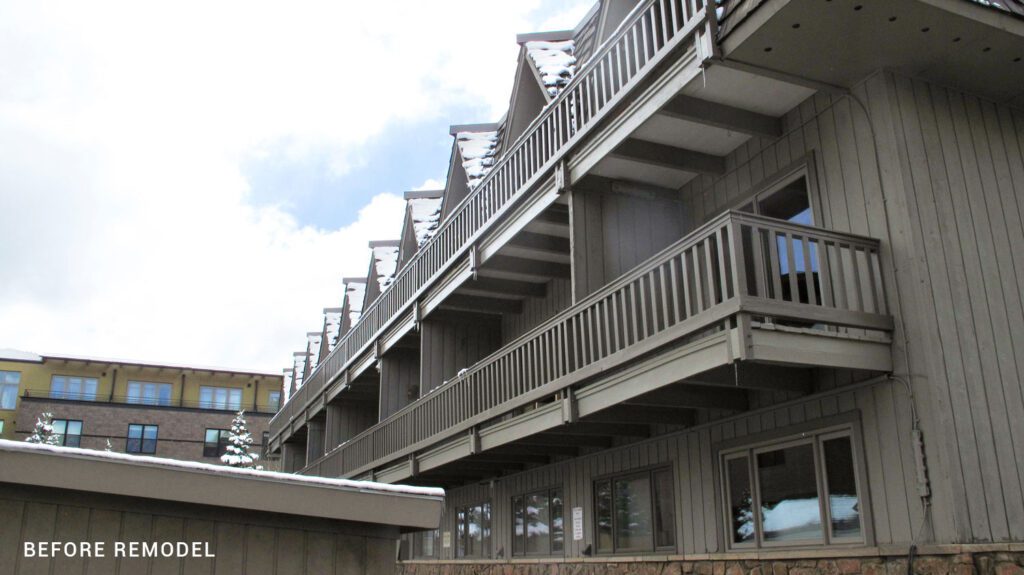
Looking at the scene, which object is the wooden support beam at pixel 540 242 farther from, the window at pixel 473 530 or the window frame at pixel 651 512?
the window at pixel 473 530

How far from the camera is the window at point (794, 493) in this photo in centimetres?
932

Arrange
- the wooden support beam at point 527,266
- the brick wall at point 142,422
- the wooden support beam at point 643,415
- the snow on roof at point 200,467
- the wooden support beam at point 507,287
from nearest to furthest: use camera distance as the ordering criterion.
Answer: the snow on roof at point 200,467 < the wooden support beam at point 643,415 < the wooden support beam at point 527,266 < the wooden support beam at point 507,287 < the brick wall at point 142,422

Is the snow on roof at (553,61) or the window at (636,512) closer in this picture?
the window at (636,512)

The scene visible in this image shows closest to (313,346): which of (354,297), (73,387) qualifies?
(354,297)

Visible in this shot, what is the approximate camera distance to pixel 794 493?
9.97 metres

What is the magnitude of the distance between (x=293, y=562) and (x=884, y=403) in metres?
5.78

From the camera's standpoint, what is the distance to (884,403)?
896 centimetres

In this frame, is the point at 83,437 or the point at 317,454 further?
the point at 83,437

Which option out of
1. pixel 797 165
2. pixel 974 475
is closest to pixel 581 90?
pixel 797 165

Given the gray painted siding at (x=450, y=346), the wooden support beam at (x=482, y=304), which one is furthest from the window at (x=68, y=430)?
the wooden support beam at (x=482, y=304)

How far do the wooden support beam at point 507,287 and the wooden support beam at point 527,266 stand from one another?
820 mm

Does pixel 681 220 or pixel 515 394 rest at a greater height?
pixel 681 220

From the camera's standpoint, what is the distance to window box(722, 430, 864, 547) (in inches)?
367

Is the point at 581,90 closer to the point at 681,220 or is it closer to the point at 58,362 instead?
the point at 681,220
